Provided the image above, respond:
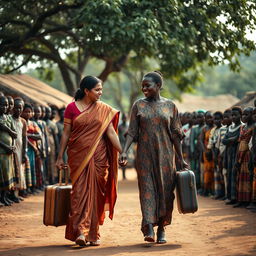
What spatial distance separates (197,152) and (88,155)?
7460 mm

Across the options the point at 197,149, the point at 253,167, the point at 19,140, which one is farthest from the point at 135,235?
the point at 197,149

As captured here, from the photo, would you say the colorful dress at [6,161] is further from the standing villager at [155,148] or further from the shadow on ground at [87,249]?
the standing villager at [155,148]

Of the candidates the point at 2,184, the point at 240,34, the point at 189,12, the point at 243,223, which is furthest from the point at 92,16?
the point at 243,223

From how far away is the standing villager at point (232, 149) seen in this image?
37.0 feet

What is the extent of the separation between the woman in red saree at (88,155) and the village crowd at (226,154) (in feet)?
10.9

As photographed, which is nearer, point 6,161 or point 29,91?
point 6,161

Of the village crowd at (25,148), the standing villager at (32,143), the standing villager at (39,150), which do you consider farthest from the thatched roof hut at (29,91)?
the standing villager at (32,143)

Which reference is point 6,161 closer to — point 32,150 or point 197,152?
point 32,150

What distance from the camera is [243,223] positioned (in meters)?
8.92

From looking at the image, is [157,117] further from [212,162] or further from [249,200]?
[212,162]

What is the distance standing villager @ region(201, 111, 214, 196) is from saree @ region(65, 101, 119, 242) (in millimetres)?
6223

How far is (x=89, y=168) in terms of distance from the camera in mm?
7168

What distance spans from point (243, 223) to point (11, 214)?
3872 mm

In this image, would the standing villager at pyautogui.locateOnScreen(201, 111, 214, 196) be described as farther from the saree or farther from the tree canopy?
the saree
